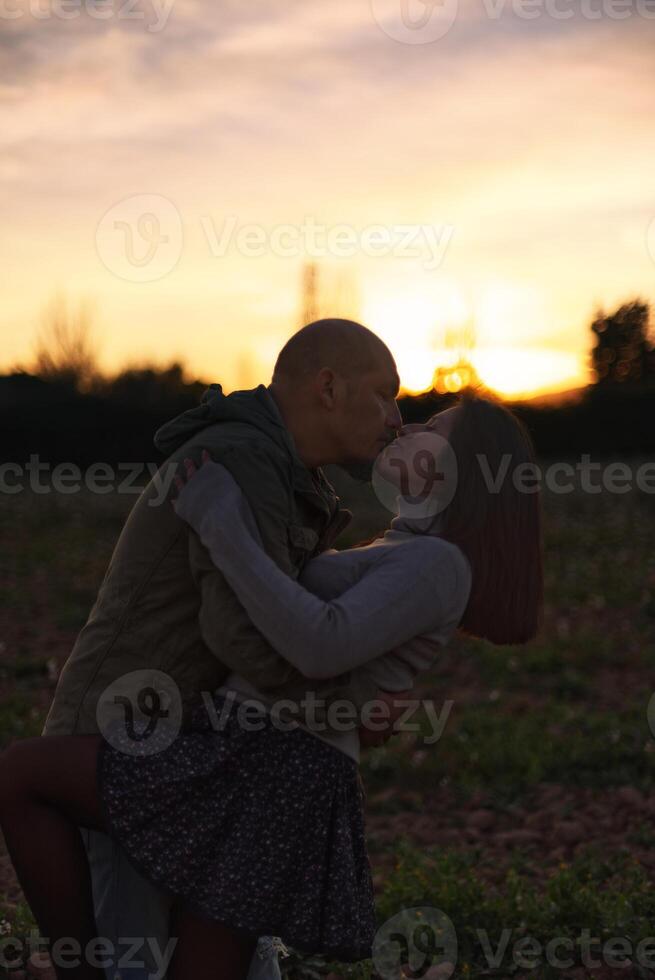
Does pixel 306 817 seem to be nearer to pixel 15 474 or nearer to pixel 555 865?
pixel 555 865

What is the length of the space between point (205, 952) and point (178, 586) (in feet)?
2.90

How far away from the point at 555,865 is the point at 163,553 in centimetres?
370

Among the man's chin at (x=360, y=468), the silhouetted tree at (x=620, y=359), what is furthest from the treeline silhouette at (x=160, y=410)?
the man's chin at (x=360, y=468)

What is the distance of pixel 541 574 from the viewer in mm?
2752

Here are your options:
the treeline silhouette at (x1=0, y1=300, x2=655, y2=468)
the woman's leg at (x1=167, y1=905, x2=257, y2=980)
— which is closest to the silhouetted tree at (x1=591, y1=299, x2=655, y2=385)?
the treeline silhouette at (x1=0, y1=300, x2=655, y2=468)

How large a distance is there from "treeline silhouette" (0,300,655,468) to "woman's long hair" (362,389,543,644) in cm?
1499

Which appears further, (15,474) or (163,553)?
(15,474)

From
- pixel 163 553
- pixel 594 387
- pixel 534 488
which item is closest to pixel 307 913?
pixel 163 553

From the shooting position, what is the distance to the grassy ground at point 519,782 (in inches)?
169

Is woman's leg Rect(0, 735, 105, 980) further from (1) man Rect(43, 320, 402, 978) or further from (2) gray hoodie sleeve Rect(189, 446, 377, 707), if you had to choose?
(2) gray hoodie sleeve Rect(189, 446, 377, 707)

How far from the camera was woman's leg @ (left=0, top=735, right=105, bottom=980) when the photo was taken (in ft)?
8.27

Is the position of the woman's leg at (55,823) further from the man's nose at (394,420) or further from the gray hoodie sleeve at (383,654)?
the man's nose at (394,420)

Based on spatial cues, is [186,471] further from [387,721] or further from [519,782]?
[519,782]

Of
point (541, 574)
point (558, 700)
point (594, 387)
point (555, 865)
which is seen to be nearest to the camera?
point (541, 574)
